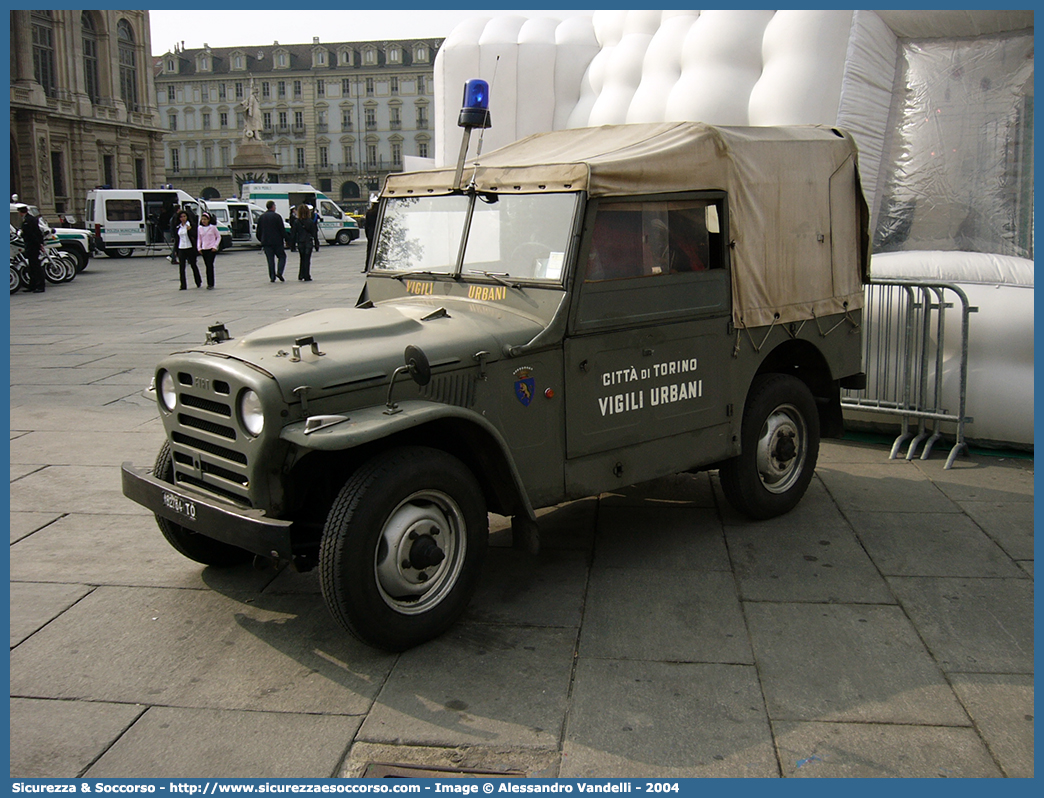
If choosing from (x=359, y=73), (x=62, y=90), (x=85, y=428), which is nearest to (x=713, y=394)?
(x=85, y=428)

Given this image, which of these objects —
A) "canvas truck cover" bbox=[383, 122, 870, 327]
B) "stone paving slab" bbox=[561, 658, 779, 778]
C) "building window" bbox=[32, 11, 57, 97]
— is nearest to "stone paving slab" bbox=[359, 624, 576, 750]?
"stone paving slab" bbox=[561, 658, 779, 778]

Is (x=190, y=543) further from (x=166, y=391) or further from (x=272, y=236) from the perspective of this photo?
(x=272, y=236)

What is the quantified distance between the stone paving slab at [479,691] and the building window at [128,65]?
64.0 m

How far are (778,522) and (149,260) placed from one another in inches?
1200

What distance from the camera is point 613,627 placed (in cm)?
454

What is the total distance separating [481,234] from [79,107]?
5782 centimetres

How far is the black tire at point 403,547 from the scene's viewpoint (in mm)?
3971

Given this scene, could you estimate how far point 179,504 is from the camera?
4.39 metres

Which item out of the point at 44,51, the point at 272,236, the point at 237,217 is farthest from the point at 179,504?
the point at 44,51

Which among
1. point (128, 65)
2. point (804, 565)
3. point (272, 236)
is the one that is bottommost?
point (804, 565)

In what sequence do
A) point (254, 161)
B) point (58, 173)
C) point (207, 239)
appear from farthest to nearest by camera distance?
point (58, 173) < point (254, 161) < point (207, 239)

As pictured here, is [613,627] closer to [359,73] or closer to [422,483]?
[422,483]

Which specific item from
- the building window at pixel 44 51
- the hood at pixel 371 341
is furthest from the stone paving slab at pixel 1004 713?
the building window at pixel 44 51

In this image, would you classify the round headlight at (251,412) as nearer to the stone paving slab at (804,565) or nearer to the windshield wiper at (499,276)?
the windshield wiper at (499,276)
